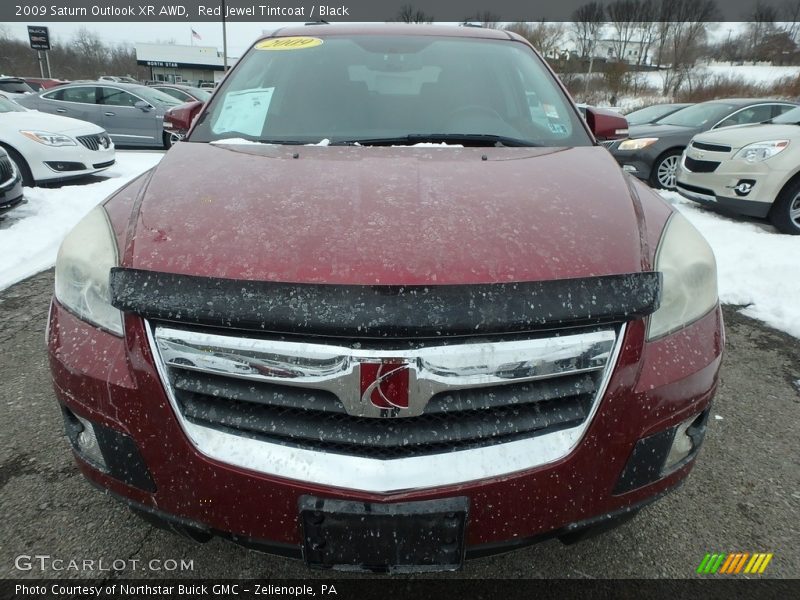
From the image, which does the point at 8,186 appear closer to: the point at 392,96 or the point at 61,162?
the point at 61,162

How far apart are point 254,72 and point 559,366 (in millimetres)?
1982

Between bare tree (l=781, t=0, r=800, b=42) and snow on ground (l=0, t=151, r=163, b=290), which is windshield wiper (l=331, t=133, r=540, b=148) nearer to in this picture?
snow on ground (l=0, t=151, r=163, b=290)

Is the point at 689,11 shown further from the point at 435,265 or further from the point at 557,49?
the point at 435,265

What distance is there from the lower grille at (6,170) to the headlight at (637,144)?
7.63m

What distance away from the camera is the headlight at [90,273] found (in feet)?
4.05

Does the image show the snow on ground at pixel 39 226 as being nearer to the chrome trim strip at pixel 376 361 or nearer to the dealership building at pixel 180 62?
the chrome trim strip at pixel 376 361

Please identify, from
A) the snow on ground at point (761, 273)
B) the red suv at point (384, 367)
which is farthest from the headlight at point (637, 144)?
the red suv at point (384, 367)

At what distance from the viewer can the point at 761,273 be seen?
4000 millimetres

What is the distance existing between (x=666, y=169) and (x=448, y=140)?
723 centimetres

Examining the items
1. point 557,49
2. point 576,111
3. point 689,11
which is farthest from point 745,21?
point 576,111

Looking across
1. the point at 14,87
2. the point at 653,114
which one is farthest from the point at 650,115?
the point at 14,87

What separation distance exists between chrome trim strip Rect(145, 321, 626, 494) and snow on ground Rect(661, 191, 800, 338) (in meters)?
A: 2.96

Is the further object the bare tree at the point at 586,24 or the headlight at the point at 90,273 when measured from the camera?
the bare tree at the point at 586,24

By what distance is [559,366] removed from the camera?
3.66 ft
